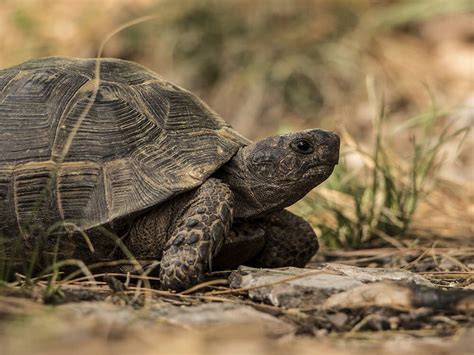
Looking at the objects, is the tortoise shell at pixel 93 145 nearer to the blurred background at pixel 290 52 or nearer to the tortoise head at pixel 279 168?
the tortoise head at pixel 279 168

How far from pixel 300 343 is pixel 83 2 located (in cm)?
942

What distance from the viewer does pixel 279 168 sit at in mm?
3441

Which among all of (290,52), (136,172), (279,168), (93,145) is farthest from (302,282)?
(290,52)

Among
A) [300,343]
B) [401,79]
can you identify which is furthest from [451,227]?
[401,79]

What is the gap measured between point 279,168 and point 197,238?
583 mm

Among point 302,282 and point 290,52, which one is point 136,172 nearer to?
point 302,282

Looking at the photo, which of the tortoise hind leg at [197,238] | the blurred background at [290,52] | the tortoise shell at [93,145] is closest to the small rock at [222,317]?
the tortoise hind leg at [197,238]

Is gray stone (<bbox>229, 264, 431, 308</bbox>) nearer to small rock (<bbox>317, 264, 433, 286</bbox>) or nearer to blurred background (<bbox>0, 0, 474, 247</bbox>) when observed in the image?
small rock (<bbox>317, 264, 433, 286</bbox>)

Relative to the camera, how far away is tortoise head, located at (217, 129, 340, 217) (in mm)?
3406

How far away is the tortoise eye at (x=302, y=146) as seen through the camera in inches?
134

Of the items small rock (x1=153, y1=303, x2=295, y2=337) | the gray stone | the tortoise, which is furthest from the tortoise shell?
small rock (x1=153, y1=303, x2=295, y2=337)

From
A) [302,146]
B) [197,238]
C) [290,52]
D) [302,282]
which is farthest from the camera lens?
[290,52]

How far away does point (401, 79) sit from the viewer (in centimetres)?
939

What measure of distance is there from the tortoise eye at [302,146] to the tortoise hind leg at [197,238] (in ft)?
1.26
